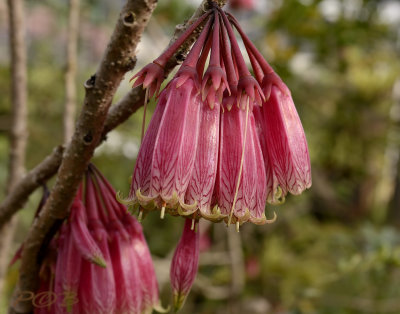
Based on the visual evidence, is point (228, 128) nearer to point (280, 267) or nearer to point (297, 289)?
point (297, 289)

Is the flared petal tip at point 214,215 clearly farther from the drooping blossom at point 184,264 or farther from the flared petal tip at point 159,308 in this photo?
the flared petal tip at point 159,308

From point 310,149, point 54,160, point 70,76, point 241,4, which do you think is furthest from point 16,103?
point 310,149

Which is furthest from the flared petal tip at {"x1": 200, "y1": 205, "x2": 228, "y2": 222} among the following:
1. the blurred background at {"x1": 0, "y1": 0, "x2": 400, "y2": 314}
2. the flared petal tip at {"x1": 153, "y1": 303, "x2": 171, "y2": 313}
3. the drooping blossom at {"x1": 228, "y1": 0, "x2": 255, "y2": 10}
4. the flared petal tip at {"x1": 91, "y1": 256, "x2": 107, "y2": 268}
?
the drooping blossom at {"x1": 228, "y1": 0, "x2": 255, "y2": 10}

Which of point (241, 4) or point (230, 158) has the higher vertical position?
point (241, 4)

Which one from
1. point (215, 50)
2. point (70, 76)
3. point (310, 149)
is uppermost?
point (310, 149)

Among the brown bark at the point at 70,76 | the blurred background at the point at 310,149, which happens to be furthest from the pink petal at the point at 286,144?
the blurred background at the point at 310,149

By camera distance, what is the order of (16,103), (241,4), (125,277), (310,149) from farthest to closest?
(310,149), (241,4), (16,103), (125,277)

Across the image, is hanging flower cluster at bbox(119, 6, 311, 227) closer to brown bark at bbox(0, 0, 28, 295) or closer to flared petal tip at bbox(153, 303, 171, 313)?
flared petal tip at bbox(153, 303, 171, 313)

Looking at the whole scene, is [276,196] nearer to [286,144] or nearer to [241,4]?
[286,144]
